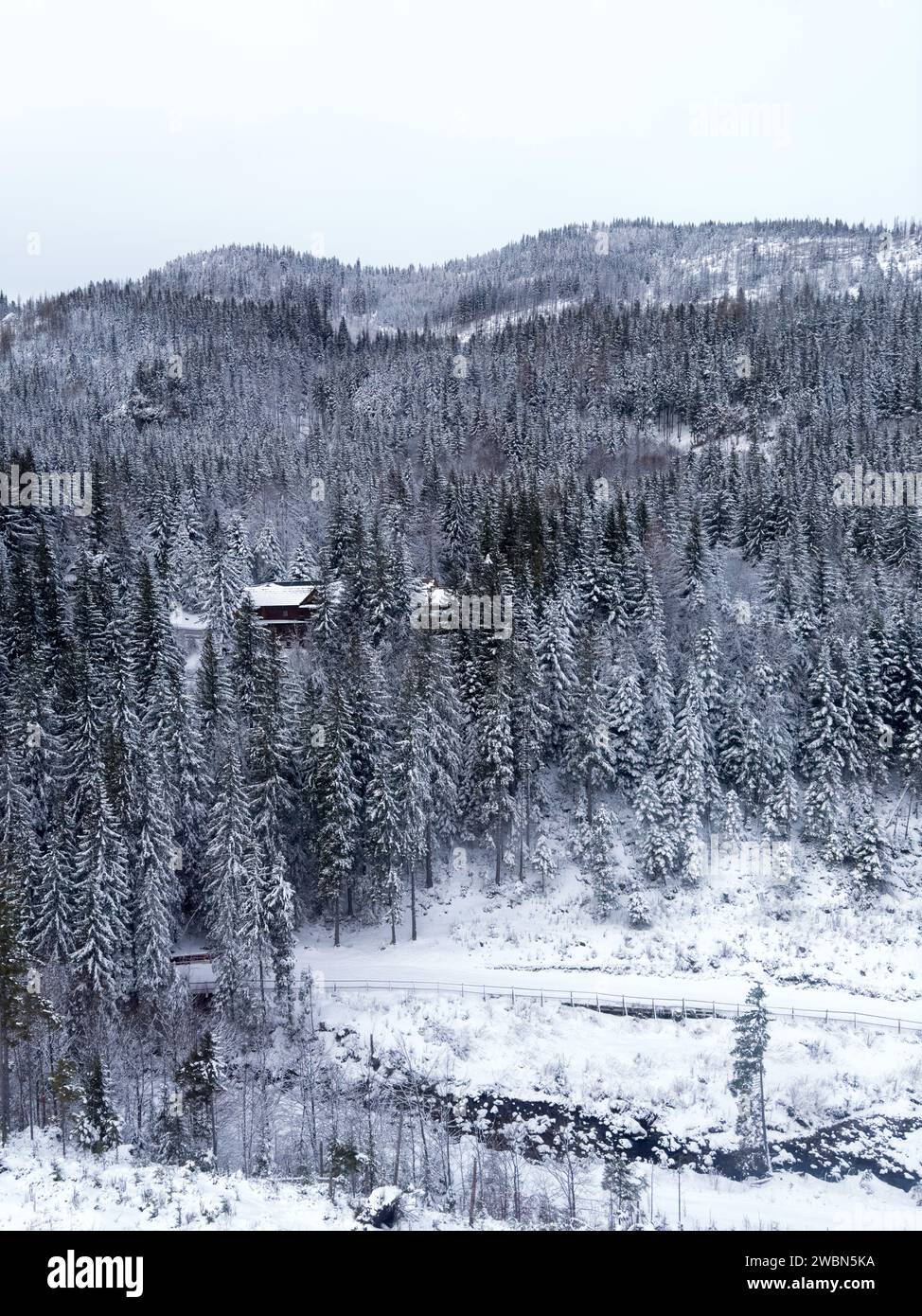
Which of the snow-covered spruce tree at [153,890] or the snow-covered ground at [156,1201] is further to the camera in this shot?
the snow-covered spruce tree at [153,890]

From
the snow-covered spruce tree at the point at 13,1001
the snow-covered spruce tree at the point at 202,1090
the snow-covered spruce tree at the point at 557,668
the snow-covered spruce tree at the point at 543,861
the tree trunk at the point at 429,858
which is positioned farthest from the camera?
the snow-covered spruce tree at the point at 557,668

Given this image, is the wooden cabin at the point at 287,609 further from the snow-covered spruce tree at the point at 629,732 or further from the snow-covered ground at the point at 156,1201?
the snow-covered ground at the point at 156,1201

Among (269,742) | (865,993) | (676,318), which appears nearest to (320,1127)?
(269,742)

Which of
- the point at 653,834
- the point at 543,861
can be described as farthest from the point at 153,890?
Answer: the point at 653,834

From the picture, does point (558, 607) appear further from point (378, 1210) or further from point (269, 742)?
point (378, 1210)

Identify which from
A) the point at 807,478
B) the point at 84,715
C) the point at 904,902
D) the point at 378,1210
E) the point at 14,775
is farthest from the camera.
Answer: the point at 807,478

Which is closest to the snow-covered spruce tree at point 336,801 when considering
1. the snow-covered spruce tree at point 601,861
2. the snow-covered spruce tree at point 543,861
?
the snow-covered spruce tree at point 543,861

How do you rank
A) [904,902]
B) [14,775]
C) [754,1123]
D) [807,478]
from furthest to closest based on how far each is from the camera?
[807,478]
[904,902]
[14,775]
[754,1123]
